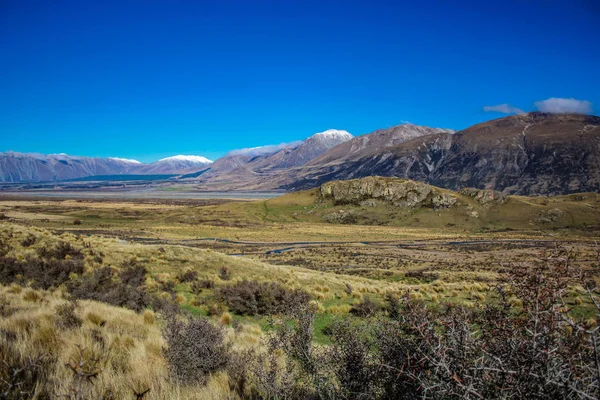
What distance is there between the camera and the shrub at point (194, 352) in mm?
5520

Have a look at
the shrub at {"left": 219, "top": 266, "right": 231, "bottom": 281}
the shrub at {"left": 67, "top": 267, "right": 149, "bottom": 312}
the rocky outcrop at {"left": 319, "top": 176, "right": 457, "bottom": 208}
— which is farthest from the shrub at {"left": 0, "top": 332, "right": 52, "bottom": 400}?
the rocky outcrop at {"left": 319, "top": 176, "right": 457, "bottom": 208}

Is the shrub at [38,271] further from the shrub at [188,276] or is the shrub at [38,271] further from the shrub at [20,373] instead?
the shrub at [20,373]

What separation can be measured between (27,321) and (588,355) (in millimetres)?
8685

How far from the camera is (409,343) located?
3.73 m

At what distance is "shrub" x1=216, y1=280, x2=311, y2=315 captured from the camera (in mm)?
15008

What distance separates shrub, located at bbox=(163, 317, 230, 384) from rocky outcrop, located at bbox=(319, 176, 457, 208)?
135m

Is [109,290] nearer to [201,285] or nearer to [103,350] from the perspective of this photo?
[201,285]

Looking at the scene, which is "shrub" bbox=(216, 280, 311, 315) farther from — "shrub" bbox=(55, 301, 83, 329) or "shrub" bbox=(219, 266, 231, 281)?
"shrub" bbox=(55, 301, 83, 329)

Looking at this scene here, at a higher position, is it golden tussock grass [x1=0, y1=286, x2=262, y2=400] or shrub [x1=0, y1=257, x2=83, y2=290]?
golden tussock grass [x1=0, y1=286, x2=262, y2=400]

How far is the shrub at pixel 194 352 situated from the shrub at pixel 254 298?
7769mm

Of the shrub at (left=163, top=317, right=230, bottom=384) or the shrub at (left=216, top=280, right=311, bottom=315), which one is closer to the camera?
the shrub at (left=163, top=317, right=230, bottom=384)

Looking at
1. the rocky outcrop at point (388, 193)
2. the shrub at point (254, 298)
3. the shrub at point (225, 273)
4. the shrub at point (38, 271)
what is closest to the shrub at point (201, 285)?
the shrub at point (254, 298)

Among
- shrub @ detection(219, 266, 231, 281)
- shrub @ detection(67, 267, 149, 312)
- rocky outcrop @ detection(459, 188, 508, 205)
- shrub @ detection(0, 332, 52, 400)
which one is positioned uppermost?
rocky outcrop @ detection(459, 188, 508, 205)

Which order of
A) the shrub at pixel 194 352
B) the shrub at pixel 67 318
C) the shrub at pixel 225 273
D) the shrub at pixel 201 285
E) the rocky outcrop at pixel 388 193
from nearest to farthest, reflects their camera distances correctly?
the shrub at pixel 194 352, the shrub at pixel 67 318, the shrub at pixel 201 285, the shrub at pixel 225 273, the rocky outcrop at pixel 388 193
